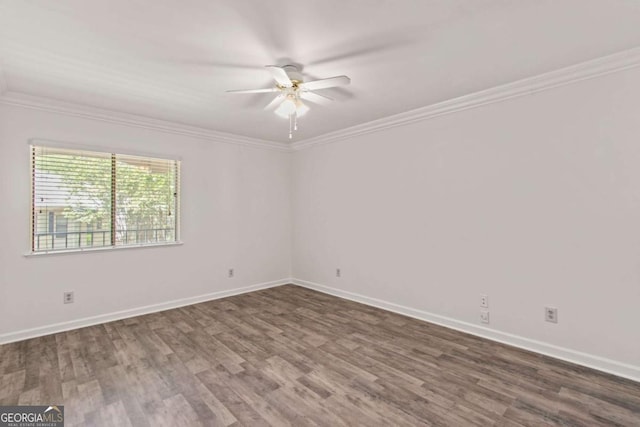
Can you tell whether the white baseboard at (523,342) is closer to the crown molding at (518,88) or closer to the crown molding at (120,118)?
the crown molding at (518,88)

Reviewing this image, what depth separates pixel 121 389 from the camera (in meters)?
2.12

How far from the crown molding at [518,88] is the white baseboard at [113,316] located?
2.98 meters

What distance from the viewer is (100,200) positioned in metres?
3.45

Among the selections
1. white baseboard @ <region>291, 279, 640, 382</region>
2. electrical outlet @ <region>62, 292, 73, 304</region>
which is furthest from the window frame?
white baseboard @ <region>291, 279, 640, 382</region>

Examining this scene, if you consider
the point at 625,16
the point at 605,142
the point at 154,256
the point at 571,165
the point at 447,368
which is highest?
the point at 625,16

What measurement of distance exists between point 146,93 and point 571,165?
3888 mm

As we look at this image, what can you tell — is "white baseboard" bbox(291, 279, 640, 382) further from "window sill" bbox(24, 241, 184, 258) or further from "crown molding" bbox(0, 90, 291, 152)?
"crown molding" bbox(0, 90, 291, 152)

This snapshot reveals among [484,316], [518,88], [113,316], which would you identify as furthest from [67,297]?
[518,88]

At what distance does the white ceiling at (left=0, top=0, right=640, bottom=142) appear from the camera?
5.65ft

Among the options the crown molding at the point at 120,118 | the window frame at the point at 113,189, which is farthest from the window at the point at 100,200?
the crown molding at the point at 120,118

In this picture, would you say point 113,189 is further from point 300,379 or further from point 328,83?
point 300,379

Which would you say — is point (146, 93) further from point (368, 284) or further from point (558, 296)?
point (558, 296)

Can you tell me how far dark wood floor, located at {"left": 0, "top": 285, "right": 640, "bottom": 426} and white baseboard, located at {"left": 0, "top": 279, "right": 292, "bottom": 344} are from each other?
0.10 metres

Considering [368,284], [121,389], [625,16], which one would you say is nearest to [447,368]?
[368,284]
